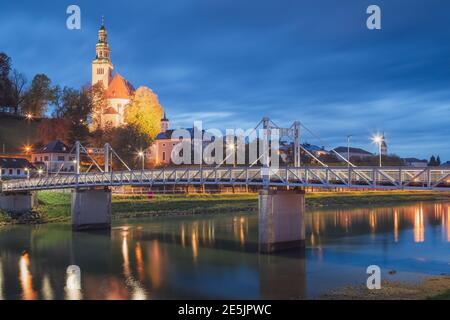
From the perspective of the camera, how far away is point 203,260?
38.9 metres

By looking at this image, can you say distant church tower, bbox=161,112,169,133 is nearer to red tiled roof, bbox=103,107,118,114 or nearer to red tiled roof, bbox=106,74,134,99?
red tiled roof, bbox=106,74,134,99

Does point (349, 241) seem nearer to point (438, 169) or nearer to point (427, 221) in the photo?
point (438, 169)

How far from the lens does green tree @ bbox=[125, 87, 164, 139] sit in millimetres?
112625

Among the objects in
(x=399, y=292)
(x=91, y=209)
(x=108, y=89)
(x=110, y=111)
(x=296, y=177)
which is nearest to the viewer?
→ (x=399, y=292)

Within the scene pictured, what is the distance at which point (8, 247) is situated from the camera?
46.1 metres

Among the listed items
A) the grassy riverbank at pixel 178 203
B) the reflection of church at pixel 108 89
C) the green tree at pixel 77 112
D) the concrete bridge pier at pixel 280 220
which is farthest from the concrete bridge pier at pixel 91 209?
the reflection of church at pixel 108 89

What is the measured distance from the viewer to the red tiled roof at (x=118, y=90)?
133 metres

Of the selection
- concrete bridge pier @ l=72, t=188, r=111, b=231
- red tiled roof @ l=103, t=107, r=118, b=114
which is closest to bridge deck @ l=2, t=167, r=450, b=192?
concrete bridge pier @ l=72, t=188, r=111, b=231

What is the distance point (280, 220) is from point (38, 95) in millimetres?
118728

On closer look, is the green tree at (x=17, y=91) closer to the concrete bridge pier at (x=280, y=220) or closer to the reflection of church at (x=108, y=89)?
the reflection of church at (x=108, y=89)

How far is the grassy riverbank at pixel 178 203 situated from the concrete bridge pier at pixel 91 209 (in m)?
9.07

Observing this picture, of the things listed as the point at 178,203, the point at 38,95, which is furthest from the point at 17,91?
the point at 178,203

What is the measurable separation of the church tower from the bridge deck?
91140 millimetres

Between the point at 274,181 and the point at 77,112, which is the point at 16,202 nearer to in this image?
the point at 274,181
